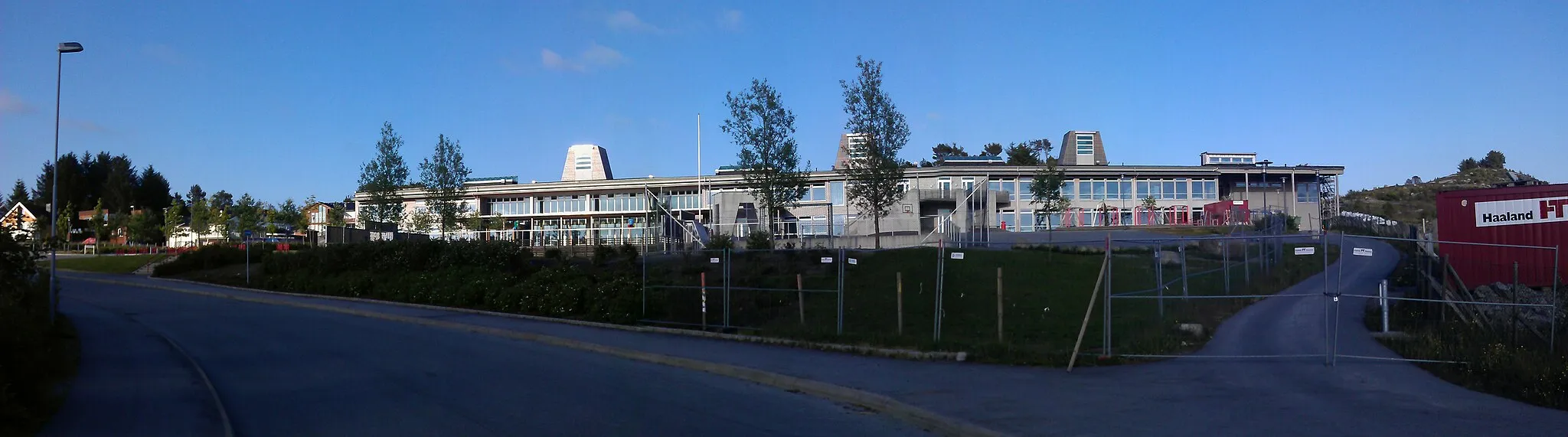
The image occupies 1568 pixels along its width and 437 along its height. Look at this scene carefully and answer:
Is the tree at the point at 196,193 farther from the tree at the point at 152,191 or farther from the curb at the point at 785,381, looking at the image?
the curb at the point at 785,381

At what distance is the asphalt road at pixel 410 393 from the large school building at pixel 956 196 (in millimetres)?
33652

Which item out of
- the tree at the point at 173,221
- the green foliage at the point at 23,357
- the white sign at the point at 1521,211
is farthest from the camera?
the tree at the point at 173,221

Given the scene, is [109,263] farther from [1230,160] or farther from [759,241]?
[1230,160]

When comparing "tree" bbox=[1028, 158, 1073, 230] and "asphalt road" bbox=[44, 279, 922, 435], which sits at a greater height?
"tree" bbox=[1028, 158, 1073, 230]

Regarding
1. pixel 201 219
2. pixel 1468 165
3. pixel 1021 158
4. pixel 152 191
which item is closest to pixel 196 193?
pixel 152 191

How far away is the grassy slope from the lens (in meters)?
62.2

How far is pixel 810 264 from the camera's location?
30422mm

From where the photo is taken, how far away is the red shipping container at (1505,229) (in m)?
19.9

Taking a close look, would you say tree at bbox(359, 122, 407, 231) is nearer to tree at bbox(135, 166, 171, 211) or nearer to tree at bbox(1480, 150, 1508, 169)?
tree at bbox(135, 166, 171, 211)

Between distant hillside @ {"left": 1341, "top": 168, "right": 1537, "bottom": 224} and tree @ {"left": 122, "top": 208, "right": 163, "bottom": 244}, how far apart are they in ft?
338

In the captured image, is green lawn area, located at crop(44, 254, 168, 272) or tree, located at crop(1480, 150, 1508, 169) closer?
green lawn area, located at crop(44, 254, 168, 272)

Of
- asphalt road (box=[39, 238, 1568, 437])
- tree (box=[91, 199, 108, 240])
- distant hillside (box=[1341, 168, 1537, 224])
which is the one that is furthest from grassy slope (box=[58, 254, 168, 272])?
distant hillside (box=[1341, 168, 1537, 224])

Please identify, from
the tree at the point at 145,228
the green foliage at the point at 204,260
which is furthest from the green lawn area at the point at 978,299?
the tree at the point at 145,228

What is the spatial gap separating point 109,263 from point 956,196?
57909 mm
